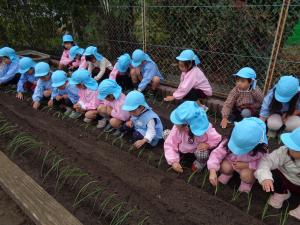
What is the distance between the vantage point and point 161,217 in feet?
8.36

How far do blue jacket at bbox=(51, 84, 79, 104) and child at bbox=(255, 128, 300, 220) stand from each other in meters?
3.16

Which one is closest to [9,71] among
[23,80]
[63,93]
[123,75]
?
[23,80]

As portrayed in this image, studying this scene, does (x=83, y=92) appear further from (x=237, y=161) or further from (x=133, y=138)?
(x=237, y=161)

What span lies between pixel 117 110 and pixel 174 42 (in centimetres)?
233

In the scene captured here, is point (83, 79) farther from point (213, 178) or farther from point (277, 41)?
point (277, 41)

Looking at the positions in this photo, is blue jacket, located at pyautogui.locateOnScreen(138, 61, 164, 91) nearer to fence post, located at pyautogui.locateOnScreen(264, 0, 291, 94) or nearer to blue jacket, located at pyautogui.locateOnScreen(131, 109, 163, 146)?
blue jacket, located at pyautogui.locateOnScreen(131, 109, 163, 146)

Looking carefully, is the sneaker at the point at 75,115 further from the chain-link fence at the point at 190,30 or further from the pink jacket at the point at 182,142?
the pink jacket at the point at 182,142

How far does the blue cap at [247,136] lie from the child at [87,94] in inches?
96.7

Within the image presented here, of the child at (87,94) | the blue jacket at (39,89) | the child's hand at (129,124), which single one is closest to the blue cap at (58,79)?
the child at (87,94)

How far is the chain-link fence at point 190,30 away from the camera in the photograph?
4645 millimetres

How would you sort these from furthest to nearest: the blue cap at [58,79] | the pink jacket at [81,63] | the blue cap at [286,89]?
the pink jacket at [81,63]
the blue cap at [58,79]
the blue cap at [286,89]

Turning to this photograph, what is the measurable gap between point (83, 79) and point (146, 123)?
4.37ft

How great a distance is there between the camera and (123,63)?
16.7 ft

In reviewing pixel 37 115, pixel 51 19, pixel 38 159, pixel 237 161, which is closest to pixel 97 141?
pixel 38 159
